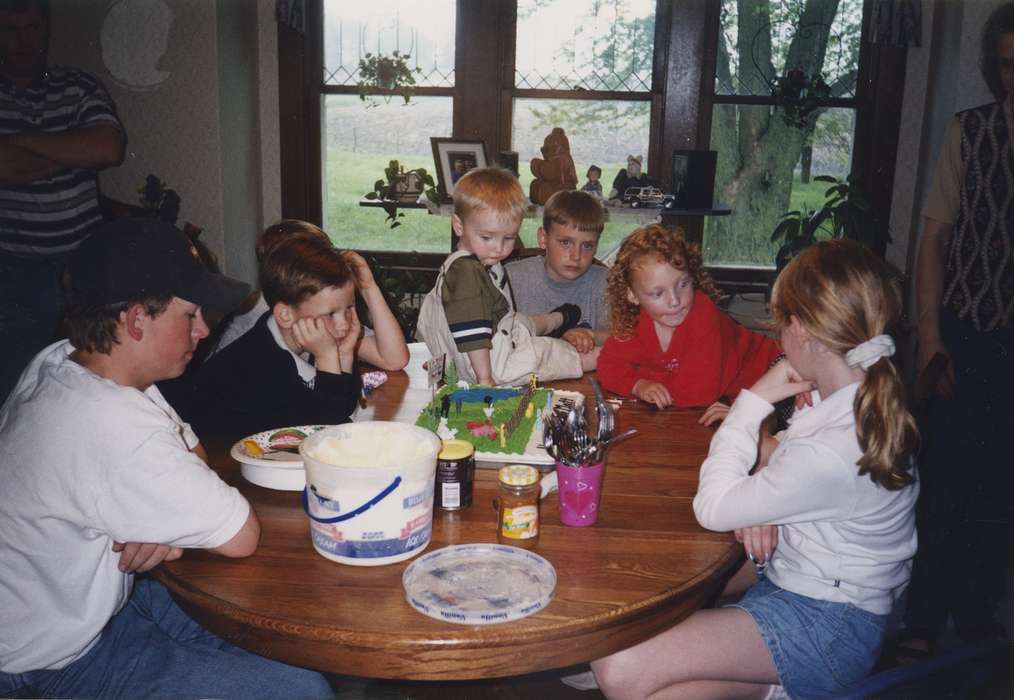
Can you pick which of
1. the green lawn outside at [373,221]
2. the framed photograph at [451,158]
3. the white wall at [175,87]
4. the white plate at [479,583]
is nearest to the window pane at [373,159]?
the green lawn outside at [373,221]

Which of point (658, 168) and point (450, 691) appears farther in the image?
point (658, 168)

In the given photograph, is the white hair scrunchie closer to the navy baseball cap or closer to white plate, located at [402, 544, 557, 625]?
white plate, located at [402, 544, 557, 625]

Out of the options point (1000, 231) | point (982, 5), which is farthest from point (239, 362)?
point (982, 5)

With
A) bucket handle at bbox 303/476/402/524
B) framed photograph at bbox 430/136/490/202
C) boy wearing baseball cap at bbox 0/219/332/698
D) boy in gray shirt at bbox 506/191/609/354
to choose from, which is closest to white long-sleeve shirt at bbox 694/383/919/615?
bucket handle at bbox 303/476/402/524

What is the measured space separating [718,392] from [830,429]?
0.80m

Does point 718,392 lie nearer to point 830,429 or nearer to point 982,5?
point 830,429

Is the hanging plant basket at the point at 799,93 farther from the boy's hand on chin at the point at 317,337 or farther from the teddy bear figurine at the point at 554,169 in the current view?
the boy's hand on chin at the point at 317,337

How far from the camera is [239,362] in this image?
1873 millimetres

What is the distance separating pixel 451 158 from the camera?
13.9 ft

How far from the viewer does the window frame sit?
432 cm

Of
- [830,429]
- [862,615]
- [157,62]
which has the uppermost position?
[157,62]

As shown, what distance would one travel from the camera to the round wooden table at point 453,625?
1047mm

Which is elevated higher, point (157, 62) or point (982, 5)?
point (982, 5)

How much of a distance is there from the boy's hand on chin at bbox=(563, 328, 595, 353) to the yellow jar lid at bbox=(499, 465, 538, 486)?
1.19m
